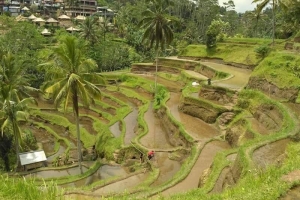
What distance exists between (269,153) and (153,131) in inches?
545

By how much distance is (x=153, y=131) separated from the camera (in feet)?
93.1

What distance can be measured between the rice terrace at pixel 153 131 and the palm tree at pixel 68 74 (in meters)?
0.07

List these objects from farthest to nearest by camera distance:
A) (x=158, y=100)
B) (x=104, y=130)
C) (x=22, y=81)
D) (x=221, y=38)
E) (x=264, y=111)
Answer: (x=221, y=38) → (x=158, y=100) → (x=104, y=130) → (x=22, y=81) → (x=264, y=111)

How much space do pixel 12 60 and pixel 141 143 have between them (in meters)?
12.4

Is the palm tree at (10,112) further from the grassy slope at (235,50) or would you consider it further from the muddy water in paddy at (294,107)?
the grassy slope at (235,50)

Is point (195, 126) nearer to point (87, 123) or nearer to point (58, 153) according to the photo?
point (58, 153)

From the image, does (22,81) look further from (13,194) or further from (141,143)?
(13,194)

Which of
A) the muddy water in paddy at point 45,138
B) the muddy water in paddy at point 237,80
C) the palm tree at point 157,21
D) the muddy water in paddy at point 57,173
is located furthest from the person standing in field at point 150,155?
the palm tree at point 157,21

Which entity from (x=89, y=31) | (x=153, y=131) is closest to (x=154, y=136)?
(x=153, y=131)

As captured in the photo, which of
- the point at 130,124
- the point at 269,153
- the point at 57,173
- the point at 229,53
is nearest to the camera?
the point at 269,153

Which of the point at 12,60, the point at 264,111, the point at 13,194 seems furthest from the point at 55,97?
the point at 264,111

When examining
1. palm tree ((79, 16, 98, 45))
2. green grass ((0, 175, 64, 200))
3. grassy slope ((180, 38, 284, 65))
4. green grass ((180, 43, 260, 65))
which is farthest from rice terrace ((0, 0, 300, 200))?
palm tree ((79, 16, 98, 45))

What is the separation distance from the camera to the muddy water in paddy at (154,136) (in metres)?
25.2

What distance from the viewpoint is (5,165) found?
24812 millimetres
